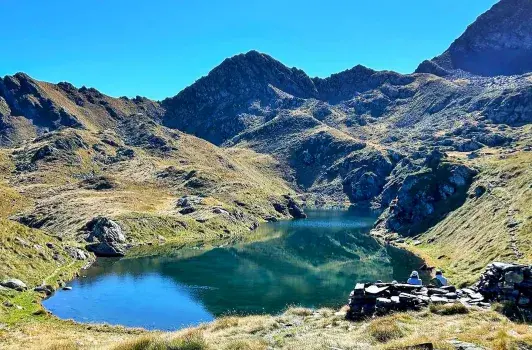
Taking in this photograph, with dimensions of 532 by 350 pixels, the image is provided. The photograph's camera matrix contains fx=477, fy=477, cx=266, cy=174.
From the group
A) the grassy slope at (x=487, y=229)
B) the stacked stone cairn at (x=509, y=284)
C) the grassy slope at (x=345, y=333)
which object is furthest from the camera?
the grassy slope at (x=487, y=229)

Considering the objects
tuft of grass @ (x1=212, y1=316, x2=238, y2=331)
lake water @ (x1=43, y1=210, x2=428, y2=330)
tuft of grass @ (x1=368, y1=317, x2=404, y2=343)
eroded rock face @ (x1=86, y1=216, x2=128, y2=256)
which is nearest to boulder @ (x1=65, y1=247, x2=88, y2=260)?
lake water @ (x1=43, y1=210, x2=428, y2=330)

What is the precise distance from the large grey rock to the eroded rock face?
50.4 meters

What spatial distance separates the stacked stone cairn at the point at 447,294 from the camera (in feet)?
88.6

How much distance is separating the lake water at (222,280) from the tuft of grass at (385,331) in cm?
4518

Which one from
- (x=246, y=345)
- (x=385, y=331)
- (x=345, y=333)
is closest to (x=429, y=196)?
(x=345, y=333)

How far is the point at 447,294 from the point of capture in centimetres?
2986

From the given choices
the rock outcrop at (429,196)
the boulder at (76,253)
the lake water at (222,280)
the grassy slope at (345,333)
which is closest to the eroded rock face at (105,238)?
the lake water at (222,280)

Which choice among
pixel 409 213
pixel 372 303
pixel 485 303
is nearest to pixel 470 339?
pixel 485 303

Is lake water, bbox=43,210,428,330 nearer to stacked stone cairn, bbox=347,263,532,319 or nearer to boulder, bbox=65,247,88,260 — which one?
boulder, bbox=65,247,88,260

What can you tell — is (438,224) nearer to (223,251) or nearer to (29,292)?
(223,251)

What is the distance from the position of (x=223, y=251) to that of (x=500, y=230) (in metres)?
79.8

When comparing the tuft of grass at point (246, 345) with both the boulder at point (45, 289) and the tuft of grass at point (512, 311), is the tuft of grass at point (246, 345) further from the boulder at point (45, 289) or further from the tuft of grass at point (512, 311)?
the boulder at point (45, 289)

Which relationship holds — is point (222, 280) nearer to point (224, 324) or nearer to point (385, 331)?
point (224, 324)

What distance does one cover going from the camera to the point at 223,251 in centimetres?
14638
